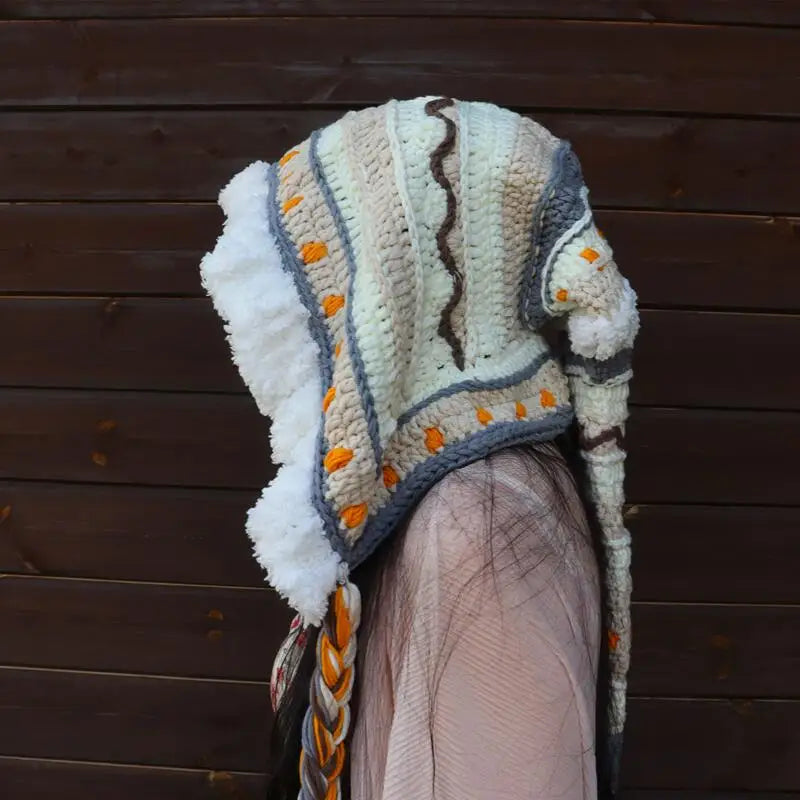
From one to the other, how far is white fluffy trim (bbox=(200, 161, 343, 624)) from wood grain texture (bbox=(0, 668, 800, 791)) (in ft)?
3.22

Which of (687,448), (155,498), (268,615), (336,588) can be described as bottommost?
(268,615)

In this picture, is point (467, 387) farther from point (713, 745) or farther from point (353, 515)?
point (713, 745)

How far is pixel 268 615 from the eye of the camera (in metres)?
1.43

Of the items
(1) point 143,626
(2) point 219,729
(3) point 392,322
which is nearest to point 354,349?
(3) point 392,322

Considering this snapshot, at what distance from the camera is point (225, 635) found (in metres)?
1.45

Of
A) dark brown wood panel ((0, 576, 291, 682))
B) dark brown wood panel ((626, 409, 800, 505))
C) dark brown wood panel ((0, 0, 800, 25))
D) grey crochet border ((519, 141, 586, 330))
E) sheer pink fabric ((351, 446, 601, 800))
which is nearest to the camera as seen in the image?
sheer pink fabric ((351, 446, 601, 800))

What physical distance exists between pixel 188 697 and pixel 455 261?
1202 mm

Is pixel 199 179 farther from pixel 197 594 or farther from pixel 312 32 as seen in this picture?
pixel 197 594

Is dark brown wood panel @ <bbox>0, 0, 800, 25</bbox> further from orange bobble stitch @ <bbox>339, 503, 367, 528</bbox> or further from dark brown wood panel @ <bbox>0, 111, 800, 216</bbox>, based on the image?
orange bobble stitch @ <bbox>339, 503, 367, 528</bbox>

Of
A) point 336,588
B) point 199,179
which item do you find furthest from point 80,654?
point 336,588

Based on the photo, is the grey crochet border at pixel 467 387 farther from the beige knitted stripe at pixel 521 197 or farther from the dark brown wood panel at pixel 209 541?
the dark brown wood panel at pixel 209 541

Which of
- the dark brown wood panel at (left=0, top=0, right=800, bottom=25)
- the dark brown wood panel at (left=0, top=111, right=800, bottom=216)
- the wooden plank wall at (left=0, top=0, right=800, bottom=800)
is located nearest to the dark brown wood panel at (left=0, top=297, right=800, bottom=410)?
the wooden plank wall at (left=0, top=0, right=800, bottom=800)

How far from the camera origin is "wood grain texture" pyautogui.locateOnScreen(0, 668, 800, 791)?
4.76 feet

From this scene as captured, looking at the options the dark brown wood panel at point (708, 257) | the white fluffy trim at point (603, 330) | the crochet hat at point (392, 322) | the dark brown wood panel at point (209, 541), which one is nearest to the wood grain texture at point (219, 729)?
the dark brown wood panel at point (209, 541)
